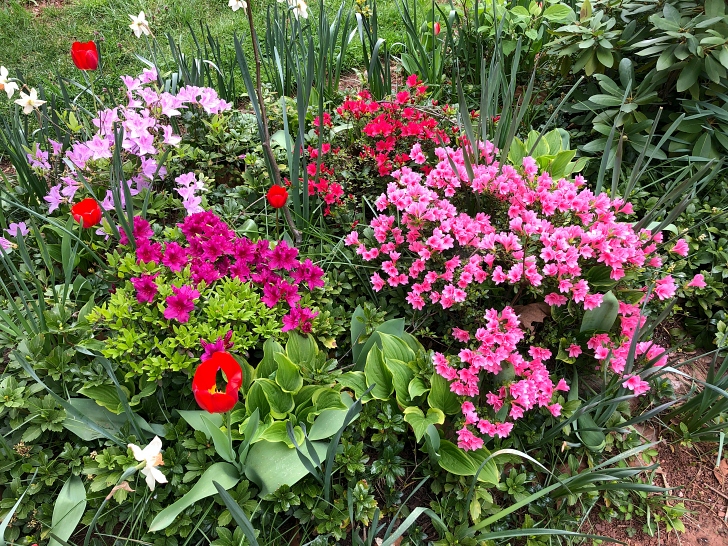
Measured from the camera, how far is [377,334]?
68.3 inches

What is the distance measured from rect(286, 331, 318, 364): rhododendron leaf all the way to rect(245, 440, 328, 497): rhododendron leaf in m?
0.30

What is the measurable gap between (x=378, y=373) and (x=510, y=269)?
58 centimetres

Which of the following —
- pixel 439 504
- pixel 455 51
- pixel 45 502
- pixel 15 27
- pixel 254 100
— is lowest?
pixel 439 504

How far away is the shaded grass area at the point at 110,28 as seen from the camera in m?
3.44

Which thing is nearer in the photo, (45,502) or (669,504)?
(45,502)

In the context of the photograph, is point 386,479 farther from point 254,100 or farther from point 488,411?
point 254,100

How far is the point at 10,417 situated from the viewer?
1.52m

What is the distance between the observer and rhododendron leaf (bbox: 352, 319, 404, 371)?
174 cm

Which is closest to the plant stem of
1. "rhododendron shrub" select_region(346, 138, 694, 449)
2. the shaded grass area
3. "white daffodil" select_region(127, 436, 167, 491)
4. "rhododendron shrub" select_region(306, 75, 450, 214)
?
"rhododendron shrub" select_region(306, 75, 450, 214)

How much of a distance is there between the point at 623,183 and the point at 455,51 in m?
1.17

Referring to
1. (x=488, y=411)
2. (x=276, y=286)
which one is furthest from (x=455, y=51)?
(x=488, y=411)

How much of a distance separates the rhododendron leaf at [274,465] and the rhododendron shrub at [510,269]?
1.61 ft

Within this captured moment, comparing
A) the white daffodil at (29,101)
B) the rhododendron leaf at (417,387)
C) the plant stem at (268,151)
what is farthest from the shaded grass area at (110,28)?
the rhododendron leaf at (417,387)

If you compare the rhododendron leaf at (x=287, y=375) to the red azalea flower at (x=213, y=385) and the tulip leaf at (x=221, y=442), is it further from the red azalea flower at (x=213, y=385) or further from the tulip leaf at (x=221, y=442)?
the red azalea flower at (x=213, y=385)
